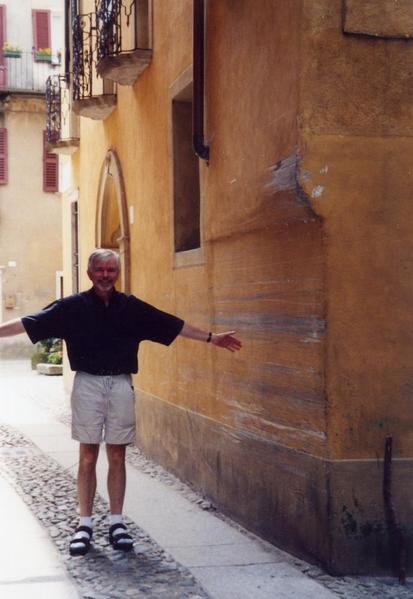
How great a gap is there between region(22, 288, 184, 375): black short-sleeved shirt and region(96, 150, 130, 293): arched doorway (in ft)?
16.4

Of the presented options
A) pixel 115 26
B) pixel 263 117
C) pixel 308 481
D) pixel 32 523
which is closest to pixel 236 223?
pixel 263 117

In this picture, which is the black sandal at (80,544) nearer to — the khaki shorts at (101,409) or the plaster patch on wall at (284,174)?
the khaki shorts at (101,409)

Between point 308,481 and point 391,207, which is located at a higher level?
point 391,207

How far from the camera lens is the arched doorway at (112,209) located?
11211 mm

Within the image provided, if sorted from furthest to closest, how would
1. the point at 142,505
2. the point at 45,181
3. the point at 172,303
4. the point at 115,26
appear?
the point at 45,181 < the point at 115,26 < the point at 172,303 < the point at 142,505

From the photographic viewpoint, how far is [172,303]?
8953mm

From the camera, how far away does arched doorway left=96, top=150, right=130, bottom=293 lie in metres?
11.2

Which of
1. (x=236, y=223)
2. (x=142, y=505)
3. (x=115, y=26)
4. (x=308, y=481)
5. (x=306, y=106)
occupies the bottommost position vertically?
(x=142, y=505)

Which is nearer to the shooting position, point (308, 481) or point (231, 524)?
point (308, 481)

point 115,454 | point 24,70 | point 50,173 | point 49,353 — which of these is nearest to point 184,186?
point 115,454

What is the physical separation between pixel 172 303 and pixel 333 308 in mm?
3732

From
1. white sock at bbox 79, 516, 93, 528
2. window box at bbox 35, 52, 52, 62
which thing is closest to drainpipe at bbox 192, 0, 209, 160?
white sock at bbox 79, 516, 93, 528

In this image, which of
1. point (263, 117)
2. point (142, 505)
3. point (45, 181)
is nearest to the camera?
point (263, 117)

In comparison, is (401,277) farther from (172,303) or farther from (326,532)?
(172,303)
